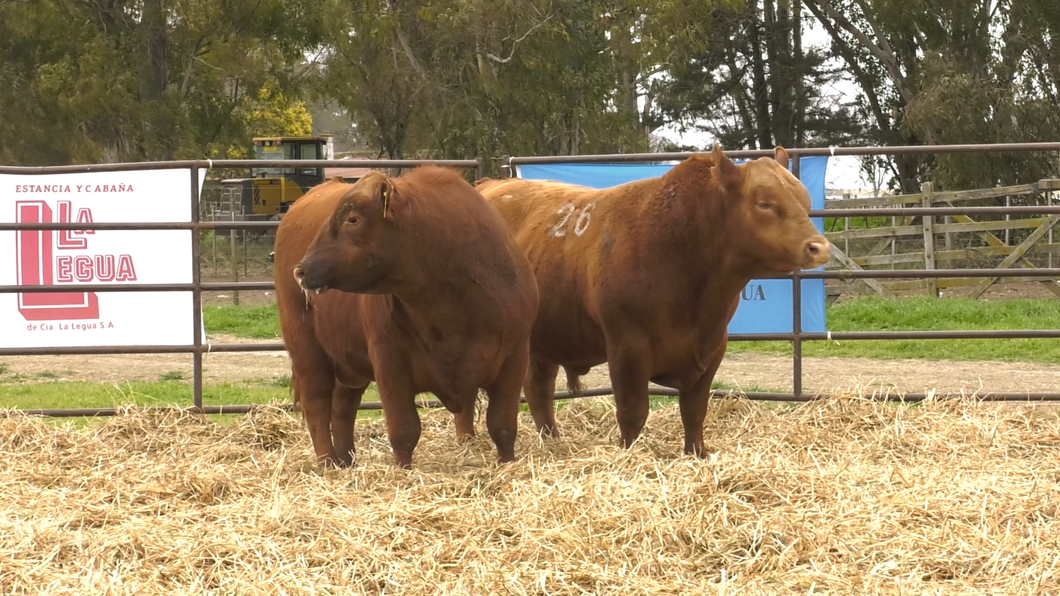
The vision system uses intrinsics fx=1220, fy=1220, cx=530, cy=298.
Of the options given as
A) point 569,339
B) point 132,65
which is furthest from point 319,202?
point 132,65

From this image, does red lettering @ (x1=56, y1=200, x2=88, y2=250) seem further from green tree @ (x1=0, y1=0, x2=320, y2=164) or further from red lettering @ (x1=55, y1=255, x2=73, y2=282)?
green tree @ (x1=0, y1=0, x2=320, y2=164)

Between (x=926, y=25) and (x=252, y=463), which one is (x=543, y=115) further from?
(x=252, y=463)

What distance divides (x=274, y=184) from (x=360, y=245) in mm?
21698

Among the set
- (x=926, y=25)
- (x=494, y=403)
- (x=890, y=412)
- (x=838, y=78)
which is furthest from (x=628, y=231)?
(x=838, y=78)

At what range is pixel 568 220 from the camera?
236 inches

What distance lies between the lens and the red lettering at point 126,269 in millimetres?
6965

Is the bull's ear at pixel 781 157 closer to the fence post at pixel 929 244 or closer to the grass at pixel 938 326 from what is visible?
the grass at pixel 938 326

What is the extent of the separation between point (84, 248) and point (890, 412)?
4574 millimetres

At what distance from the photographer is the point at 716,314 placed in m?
5.33

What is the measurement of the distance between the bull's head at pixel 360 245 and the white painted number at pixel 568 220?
1.25 metres

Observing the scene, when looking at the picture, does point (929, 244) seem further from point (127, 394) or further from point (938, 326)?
point (127, 394)

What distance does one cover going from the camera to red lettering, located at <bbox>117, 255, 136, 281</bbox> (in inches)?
Answer: 274

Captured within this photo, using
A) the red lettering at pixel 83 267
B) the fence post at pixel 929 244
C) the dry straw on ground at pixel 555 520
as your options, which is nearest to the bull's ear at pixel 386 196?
the dry straw on ground at pixel 555 520

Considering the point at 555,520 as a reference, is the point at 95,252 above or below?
above
